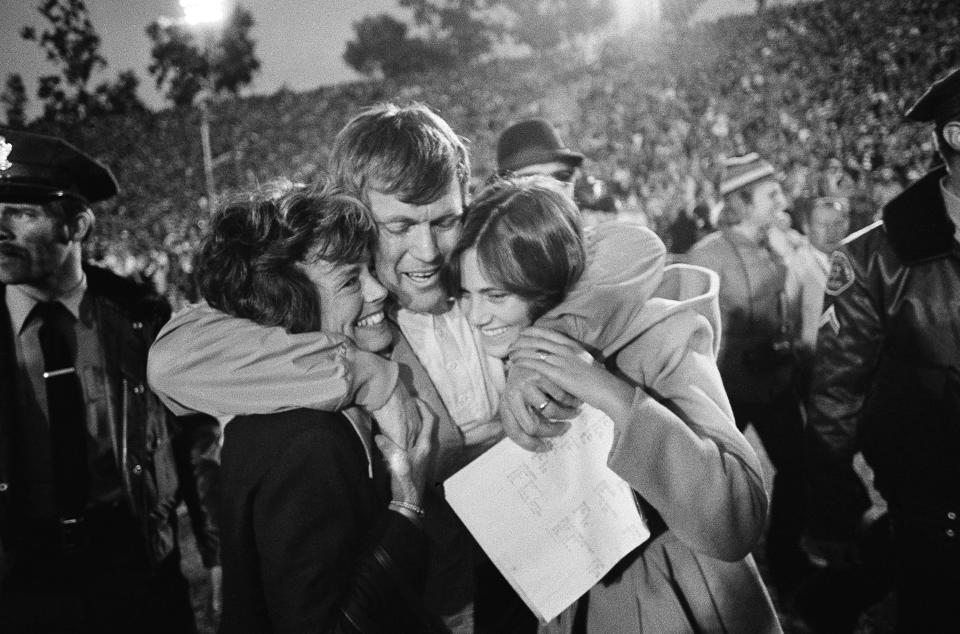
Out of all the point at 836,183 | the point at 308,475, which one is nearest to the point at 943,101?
the point at 308,475

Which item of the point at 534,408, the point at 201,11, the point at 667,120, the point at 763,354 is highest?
the point at 201,11

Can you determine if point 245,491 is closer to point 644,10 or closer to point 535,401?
point 535,401

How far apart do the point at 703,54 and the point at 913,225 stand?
1581 centimetres

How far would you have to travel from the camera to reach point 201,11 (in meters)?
12.2

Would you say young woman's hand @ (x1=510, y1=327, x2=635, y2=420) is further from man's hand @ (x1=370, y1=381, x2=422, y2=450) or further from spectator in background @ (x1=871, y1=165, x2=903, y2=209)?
spectator in background @ (x1=871, y1=165, x2=903, y2=209)

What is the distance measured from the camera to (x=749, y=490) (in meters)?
1.32

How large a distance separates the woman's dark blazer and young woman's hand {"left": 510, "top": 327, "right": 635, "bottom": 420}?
0.44m

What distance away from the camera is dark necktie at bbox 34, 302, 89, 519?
84.7 inches

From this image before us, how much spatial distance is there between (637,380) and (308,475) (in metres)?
0.77

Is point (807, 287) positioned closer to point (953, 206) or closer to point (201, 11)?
point (953, 206)

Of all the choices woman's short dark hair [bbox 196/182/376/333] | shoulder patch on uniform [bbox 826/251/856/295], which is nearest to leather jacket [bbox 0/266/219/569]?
woman's short dark hair [bbox 196/182/376/333]

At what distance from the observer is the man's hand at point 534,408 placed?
54.3 inches

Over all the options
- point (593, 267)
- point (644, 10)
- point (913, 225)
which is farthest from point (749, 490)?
point (644, 10)

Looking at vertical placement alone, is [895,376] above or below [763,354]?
above
